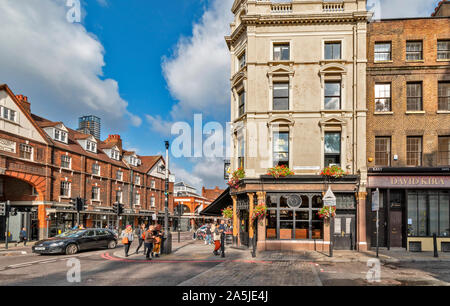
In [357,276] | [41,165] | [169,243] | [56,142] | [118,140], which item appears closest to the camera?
[357,276]

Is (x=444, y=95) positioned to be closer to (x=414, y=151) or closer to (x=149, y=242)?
(x=414, y=151)

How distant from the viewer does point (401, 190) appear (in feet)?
64.7

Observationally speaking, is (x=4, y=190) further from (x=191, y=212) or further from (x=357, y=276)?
(x=191, y=212)

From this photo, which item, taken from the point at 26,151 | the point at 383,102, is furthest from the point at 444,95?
the point at 26,151

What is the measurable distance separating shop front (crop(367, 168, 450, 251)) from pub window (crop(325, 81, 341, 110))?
13.7 ft

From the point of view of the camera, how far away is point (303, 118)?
2034cm

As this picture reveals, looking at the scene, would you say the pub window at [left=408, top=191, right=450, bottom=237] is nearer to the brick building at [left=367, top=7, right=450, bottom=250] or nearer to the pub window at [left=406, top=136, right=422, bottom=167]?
the brick building at [left=367, top=7, right=450, bottom=250]

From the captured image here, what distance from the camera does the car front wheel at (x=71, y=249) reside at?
62.4ft

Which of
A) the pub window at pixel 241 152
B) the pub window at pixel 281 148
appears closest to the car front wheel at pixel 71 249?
the pub window at pixel 241 152

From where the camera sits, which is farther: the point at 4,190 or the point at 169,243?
the point at 4,190

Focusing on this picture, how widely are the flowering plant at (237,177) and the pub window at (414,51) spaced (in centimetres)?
1153

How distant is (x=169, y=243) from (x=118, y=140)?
1324 inches

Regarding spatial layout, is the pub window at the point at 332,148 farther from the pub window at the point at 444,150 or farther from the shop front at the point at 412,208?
the pub window at the point at 444,150
